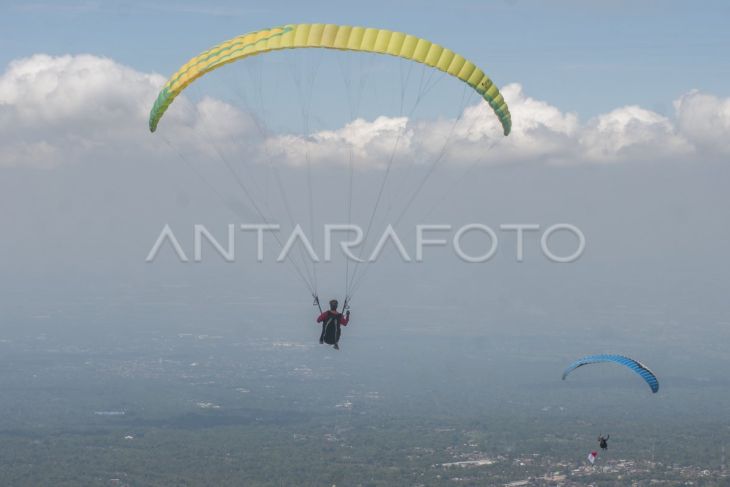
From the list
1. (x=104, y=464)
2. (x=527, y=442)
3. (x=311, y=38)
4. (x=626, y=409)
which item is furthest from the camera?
(x=626, y=409)

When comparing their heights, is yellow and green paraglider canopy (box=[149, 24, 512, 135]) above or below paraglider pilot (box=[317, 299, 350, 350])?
above

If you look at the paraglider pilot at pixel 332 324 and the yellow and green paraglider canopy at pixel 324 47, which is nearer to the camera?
the yellow and green paraglider canopy at pixel 324 47

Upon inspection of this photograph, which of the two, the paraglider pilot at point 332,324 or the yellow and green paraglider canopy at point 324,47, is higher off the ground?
the yellow and green paraglider canopy at point 324,47

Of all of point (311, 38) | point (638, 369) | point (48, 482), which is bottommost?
point (48, 482)

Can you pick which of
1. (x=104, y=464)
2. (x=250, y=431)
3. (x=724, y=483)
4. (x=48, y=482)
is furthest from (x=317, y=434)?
(x=724, y=483)

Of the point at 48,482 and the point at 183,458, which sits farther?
the point at 183,458

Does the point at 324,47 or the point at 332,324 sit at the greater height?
the point at 324,47

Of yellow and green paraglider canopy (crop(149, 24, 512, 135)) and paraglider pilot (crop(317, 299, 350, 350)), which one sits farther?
paraglider pilot (crop(317, 299, 350, 350))

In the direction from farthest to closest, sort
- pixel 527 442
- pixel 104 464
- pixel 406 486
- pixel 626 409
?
pixel 626 409 → pixel 527 442 → pixel 104 464 → pixel 406 486

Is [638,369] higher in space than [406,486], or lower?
higher

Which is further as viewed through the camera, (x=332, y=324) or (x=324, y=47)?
(x=332, y=324)

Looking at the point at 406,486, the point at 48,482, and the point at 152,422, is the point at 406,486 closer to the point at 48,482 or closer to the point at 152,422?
the point at 48,482
